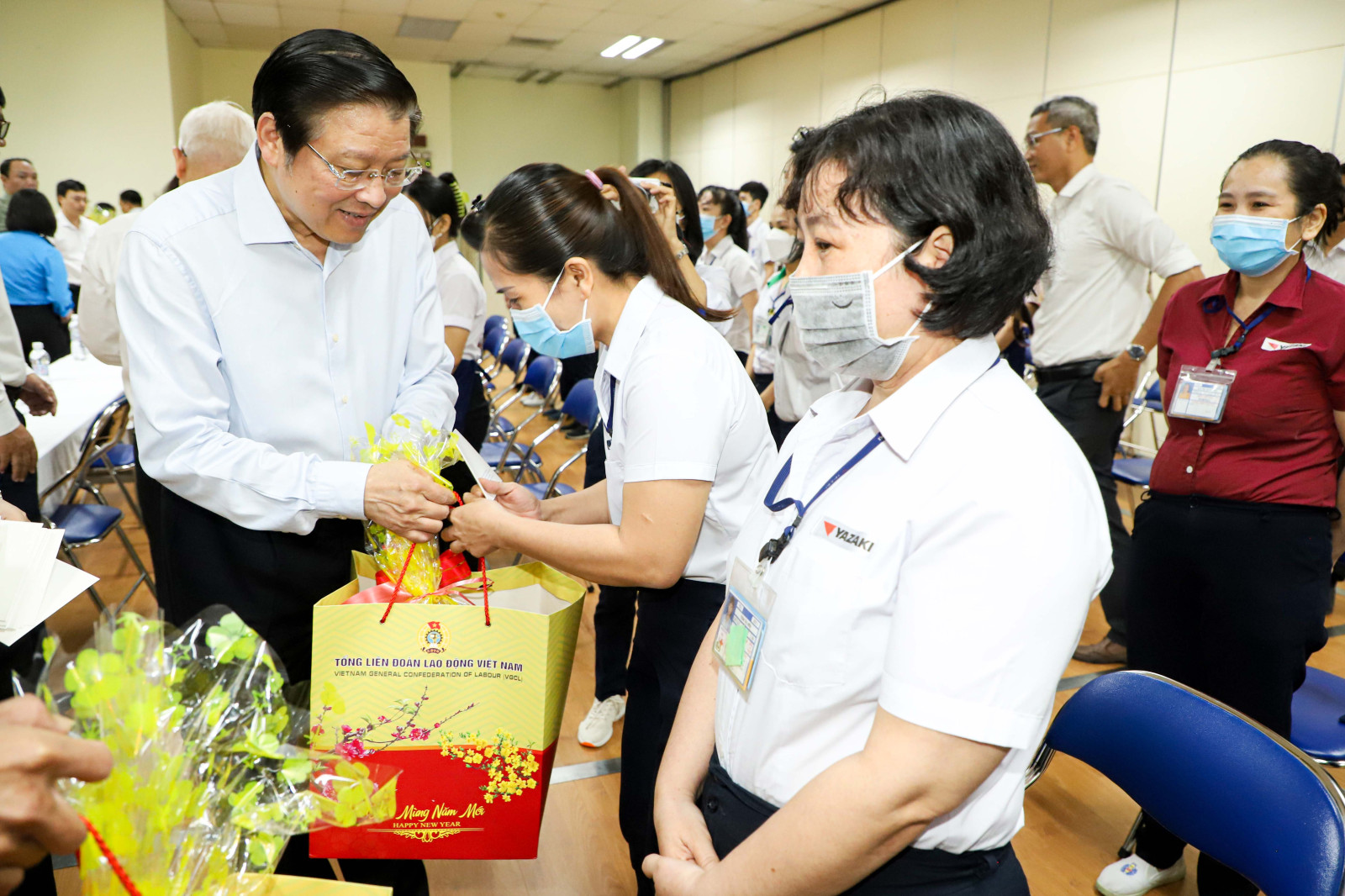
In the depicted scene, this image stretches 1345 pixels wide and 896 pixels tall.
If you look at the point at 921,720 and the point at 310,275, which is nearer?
the point at 921,720

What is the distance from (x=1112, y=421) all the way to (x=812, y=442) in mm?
2928

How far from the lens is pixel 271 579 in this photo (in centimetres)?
158

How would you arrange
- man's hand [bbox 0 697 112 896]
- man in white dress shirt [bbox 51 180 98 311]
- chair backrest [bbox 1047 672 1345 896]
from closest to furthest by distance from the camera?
1. man's hand [bbox 0 697 112 896]
2. chair backrest [bbox 1047 672 1345 896]
3. man in white dress shirt [bbox 51 180 98 311]

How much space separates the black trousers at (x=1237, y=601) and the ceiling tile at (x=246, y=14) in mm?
10224

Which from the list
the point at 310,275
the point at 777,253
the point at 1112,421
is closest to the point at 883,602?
the point at 310,275

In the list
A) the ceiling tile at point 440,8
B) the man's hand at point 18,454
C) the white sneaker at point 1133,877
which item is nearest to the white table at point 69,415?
the man's hand at point 18,454

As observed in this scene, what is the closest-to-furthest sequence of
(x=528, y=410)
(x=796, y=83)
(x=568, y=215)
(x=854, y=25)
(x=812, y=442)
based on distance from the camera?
(x=812, y=442)
(x=568, y=215)
(x=528, y=410)
(x=854, y=25)
(x=796, y=83)

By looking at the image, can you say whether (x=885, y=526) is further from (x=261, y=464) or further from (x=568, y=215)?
(x=261, y=464)

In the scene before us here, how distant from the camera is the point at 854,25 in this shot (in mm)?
8898

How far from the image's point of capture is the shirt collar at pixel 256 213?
1.49 m

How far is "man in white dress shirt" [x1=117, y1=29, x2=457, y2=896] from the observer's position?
142 centimetres

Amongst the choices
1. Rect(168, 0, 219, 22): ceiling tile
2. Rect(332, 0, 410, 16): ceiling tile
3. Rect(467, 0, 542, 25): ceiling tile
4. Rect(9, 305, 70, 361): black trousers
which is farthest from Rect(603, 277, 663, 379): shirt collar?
Rect(168, 0, 219, 22): ceiling tile

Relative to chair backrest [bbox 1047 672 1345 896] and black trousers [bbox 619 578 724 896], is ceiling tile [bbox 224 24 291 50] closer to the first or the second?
black trousers [bbox 619 578 724 896]

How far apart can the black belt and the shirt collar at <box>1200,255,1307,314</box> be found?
52.9 inches
